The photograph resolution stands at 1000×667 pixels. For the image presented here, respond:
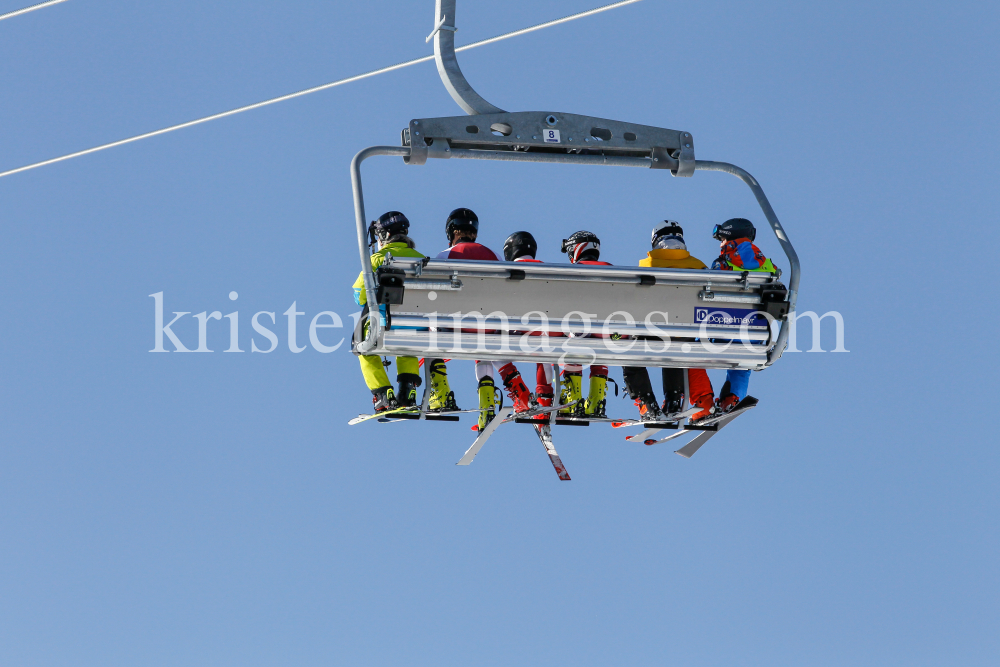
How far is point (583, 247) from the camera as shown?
37.8 ft

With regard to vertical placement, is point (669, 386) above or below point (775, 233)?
below

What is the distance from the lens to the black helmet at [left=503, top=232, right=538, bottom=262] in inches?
444

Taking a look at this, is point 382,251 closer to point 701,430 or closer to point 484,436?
point 484,436

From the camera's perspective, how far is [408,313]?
9047mm

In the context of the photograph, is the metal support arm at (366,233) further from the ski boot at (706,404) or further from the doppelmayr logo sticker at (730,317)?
the ski boot at (706,404)

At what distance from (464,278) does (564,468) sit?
303 centimetres

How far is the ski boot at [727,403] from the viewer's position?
440 inches

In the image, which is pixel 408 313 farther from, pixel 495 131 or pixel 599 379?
pixel 599 379

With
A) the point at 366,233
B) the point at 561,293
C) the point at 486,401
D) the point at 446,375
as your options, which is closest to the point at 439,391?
the point at 446,375

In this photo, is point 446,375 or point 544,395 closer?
point 446,375

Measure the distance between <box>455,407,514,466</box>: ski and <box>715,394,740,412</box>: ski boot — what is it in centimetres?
146

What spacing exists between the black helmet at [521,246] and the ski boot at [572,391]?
892 millimetres

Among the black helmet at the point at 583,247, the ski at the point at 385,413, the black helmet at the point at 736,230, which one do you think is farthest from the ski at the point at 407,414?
the black helmet at the point at 736,230

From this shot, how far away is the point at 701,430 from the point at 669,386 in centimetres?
40
